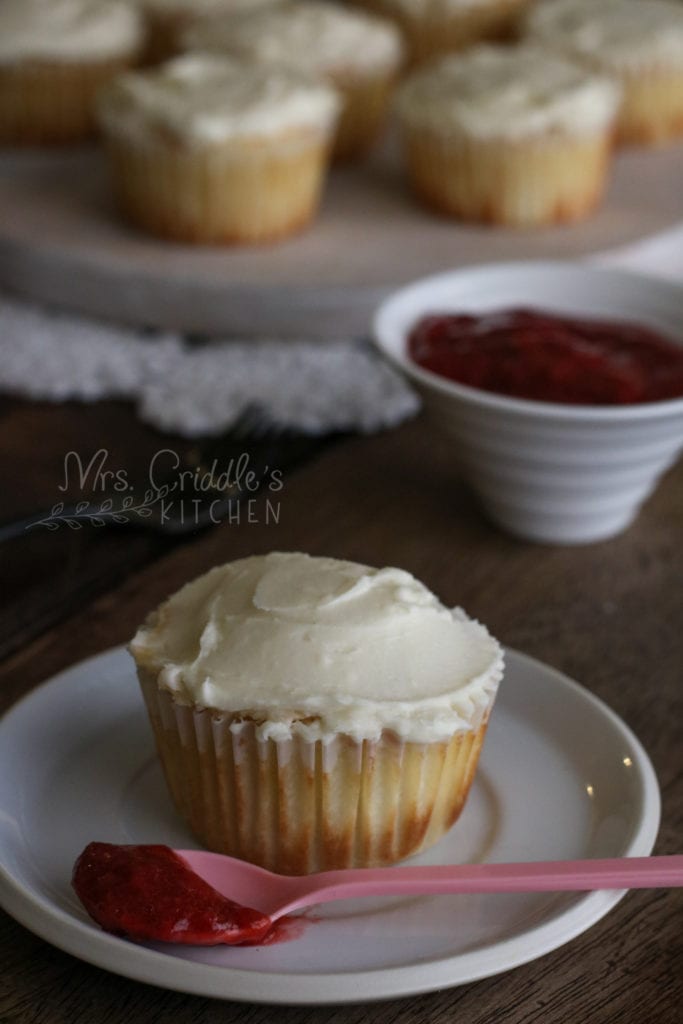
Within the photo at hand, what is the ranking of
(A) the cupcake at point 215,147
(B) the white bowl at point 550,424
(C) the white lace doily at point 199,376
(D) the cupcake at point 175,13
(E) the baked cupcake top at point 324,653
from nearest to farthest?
(E) the baked cupcake top at point 324,653
(B) the white bowl at point 550,424
(C) the white lace doily at point 199,376
(A) the cupcake at point 215,147
(D) the cupcake at point 175,13

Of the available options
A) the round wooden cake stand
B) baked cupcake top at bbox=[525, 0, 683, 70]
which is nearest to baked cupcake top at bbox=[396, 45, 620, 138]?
the round wooden cake stand

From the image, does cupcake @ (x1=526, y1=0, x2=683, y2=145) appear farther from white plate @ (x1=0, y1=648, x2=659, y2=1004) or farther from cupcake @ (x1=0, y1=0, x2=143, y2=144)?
white plate @ (x1=0, y1=648, x2=659, y2=1004)

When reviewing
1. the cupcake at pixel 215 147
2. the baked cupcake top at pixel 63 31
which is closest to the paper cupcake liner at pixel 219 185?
the cupcake at pixel 215 147

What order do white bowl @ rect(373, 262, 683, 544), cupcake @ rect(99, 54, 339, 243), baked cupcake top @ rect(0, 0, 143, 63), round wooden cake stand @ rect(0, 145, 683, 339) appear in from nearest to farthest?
1. white bowl @ rect(373, 262, 683, 544)
2. round wooden cake stand @ rect(0, 145, 683, 339)
3. cupcake @ rect(99, 54, 339, 243)
4. baked cupcake top @ rect(0, 0, 143, 63)

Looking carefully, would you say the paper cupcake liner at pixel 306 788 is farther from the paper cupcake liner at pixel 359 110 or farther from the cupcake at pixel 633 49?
the cupcake at pixel 633 49

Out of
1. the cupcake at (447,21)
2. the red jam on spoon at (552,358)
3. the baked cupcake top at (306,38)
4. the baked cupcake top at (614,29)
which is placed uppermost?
the red jam on spoon at (552,358)

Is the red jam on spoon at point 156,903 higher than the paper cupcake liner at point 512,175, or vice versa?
the red jam on spoon at point 156,903
